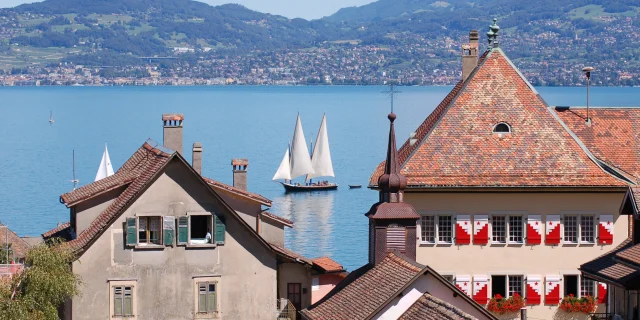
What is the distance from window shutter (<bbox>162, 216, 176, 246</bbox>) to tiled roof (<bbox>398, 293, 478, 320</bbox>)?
9750 millimetres

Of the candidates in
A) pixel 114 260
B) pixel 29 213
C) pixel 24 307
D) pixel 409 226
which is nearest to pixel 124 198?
pixel 114 260

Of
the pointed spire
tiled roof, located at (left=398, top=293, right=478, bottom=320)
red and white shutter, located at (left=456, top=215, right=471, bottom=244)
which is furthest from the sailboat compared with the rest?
tiled roof, located at (left=398, top=293, right=478, bottom=320)

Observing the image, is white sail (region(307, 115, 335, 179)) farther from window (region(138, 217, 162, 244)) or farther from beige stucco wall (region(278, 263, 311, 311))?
window (region(138, 217, 162, 244))

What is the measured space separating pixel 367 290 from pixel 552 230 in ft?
43.1

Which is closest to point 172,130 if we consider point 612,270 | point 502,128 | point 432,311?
point 502,128

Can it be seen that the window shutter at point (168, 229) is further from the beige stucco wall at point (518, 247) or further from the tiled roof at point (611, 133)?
the tiled roof at point (611, 133)

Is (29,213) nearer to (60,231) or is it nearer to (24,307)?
(60,231)

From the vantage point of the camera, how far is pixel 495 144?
159 feet

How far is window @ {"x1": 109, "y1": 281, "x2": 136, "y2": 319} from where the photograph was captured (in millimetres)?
40562

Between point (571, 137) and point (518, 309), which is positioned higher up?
point (571, 137)

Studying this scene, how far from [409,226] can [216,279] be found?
646 centimetres

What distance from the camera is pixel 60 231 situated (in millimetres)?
46781

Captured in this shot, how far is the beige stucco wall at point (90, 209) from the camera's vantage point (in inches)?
1673

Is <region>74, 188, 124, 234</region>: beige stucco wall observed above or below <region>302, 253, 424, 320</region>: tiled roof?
above
